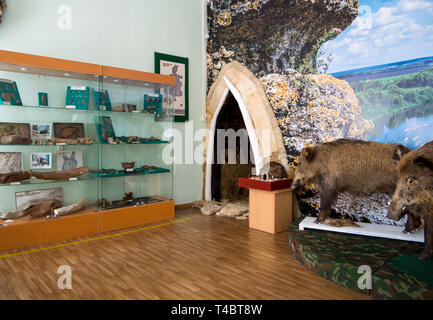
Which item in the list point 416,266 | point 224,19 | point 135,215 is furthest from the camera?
point 224,19

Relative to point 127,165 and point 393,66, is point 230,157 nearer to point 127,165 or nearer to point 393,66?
point 127,165

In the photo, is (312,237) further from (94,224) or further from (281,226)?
(94,224)

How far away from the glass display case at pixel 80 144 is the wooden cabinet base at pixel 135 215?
1cm

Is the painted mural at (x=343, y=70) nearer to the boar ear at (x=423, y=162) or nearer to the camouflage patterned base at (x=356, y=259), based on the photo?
the camouflage patterned base at (x=356, y=259)

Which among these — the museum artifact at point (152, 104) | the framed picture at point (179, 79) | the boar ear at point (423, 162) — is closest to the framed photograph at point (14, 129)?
the museum artifact at point (152, 104)

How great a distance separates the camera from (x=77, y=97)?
4.32 m

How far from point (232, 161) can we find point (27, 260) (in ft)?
13.6

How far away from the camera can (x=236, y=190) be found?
21.7 feet

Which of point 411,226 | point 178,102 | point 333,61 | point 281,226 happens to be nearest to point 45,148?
Answer: point 178,102

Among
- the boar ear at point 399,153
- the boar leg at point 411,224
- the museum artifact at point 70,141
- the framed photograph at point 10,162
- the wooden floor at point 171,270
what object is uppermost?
the museum artifact at point 70,141

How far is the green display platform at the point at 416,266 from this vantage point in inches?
95.0

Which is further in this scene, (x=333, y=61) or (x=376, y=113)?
(x=333, y=61)

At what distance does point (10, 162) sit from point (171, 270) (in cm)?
252

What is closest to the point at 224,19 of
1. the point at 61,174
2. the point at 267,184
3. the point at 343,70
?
the point at 343,70
